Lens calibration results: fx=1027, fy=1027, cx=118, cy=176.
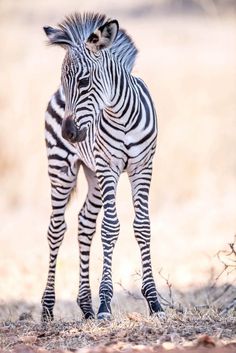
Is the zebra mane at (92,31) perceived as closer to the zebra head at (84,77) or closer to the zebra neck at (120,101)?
the zebra head at (84,77)

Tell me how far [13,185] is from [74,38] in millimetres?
12026

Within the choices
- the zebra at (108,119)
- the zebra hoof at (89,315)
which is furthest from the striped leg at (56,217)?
the zebra at (108,119)

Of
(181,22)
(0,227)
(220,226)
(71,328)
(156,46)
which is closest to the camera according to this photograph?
(71,328)

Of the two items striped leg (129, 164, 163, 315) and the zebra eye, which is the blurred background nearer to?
striped leg (129, 164, 163, 315)

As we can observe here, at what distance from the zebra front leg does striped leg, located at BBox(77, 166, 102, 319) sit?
19 centimetres

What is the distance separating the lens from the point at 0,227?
19359mm

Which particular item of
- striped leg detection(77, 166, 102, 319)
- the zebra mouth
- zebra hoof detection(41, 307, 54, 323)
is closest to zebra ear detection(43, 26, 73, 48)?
the zebra mouth

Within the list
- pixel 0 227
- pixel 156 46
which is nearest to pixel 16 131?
pixel 0 227

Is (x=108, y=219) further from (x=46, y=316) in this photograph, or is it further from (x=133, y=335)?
(x=46, y=316)

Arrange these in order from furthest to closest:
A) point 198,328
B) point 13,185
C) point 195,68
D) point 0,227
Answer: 1. point 195,68
2. point 13,185
3. point 0,227
4. point 198,328

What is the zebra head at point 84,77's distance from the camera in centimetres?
859

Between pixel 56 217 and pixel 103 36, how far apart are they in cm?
226

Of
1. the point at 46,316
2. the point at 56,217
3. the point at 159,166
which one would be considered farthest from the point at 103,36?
the point at 159,166

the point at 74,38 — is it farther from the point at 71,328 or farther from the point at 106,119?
the point at 71,328
